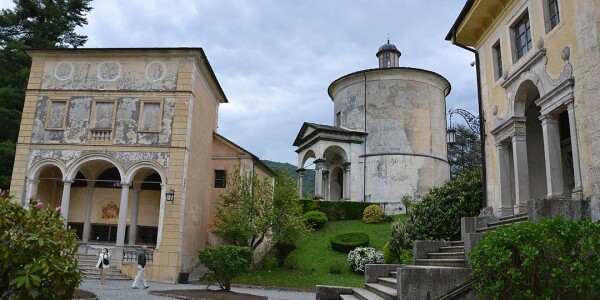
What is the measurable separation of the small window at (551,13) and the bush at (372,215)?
21.9 metres

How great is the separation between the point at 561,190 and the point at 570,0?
4.09 m

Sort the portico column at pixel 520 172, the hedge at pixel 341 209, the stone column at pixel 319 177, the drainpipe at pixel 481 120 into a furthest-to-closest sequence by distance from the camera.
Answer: the stone column at pixel 319 177
the hedge at pixel 341 209
the drainpipe at pixel 481 120
the portico column at pixel 520 172

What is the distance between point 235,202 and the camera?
80.6ft

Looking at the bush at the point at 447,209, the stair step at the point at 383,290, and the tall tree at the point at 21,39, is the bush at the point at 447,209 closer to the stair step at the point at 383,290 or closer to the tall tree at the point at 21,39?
the stair step at the point at 383,290

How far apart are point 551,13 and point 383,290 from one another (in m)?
7.49

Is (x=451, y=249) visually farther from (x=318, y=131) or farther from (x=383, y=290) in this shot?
(x=318, y=131)

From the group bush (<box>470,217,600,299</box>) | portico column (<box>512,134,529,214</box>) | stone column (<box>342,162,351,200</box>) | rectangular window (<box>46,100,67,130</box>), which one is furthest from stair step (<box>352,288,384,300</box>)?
stone column (<box>342,162,351,200</box>)

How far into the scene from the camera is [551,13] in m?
10.9

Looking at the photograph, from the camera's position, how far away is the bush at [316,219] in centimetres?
2996

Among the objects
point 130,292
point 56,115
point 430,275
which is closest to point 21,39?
point 56,115

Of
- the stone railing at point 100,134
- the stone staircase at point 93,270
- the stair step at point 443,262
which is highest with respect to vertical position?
the stone railing at point 100,134

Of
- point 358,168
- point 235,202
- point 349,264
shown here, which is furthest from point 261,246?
point 358,168

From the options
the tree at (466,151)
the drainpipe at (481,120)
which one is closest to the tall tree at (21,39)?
the drainpipe at (481,120)

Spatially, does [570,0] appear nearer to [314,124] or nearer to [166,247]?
[166,247]
